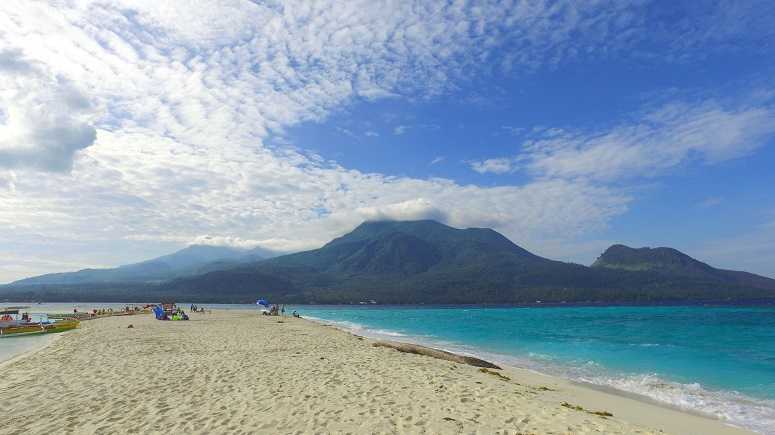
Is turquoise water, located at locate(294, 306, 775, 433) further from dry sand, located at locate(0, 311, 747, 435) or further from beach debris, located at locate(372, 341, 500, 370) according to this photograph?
beach debris, located at locate(372, 341, 500, 370)

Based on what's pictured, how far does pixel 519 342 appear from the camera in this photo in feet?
124

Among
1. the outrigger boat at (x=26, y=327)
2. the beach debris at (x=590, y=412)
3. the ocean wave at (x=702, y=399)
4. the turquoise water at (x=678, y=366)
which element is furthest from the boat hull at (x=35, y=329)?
the beach debris at (x=590, y=412)

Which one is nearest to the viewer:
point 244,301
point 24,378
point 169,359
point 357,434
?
point 357,434

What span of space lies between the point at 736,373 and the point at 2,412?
30.2 meters

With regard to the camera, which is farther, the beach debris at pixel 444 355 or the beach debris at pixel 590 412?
the beach debris at pixel 444 355

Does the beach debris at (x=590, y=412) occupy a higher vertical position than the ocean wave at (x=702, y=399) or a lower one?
higher

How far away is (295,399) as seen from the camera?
11773mm

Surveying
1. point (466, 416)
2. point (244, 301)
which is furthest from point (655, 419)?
point (244, 301)

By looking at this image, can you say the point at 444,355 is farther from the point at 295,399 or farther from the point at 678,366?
the point at 678,366

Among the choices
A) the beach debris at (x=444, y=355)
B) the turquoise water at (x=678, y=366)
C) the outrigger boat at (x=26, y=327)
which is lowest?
the turquoise water at (x=678, y=366)

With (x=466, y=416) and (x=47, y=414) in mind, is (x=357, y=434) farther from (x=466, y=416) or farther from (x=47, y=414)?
(x=47, y=414)

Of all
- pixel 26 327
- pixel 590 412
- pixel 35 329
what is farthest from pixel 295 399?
pixel 26 327

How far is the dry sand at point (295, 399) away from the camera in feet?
31.7

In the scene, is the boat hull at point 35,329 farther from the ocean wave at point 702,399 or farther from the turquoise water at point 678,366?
the ocean wave at point 702,399
